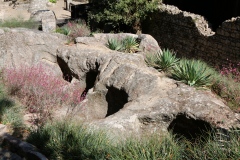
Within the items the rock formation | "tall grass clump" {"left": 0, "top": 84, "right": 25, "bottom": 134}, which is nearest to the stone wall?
the rock formation

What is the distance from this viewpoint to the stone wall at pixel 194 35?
10469 mm

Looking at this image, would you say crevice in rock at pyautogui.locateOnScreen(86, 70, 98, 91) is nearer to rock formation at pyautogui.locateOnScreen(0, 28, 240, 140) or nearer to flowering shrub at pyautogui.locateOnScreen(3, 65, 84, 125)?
rock formation at pyautogui.locateOnScreen(0, 28, 240, 140)

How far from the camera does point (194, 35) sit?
39.5 feet

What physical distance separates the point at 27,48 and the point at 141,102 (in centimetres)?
579

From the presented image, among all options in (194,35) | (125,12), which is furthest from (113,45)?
(125,12)

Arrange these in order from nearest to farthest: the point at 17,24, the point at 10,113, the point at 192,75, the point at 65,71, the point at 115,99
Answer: the point at 192,75, the point at 10,113, the point at 115,99, the point at 65,71, the point at 17,24

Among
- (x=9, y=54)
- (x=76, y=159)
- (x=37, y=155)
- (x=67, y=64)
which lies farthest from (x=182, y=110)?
(x=9, y=54)

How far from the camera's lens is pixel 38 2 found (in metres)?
21.5

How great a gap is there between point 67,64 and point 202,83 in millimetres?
4879

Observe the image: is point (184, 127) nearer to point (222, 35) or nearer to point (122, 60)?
point (122, 60)

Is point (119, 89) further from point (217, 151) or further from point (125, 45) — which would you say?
point (217, 151)

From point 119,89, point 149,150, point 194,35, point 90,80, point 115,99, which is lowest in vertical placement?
point 90,80

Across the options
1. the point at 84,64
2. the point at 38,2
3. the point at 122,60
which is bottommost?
the point at 38,2

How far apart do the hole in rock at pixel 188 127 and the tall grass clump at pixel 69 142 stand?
5.21 ft
